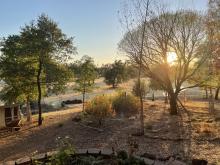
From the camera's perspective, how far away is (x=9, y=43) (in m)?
18.7

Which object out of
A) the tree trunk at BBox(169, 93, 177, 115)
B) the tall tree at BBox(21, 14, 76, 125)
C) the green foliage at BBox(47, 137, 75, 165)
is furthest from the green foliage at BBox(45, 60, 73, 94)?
the green foliage at BBox(47, 137, 75, 165)

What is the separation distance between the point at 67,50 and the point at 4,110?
597 cm

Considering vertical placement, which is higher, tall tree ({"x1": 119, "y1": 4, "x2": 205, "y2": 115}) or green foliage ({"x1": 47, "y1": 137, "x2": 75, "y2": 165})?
tall tree ({"x1": 119, "y1": 4, "x2": 205, "y2": 115})

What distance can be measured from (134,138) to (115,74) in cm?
5468

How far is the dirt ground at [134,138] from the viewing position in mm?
10492

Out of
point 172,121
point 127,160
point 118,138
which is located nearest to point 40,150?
point 118,138

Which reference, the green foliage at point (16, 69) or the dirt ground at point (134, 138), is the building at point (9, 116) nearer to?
the green foliage at point (16, 69)

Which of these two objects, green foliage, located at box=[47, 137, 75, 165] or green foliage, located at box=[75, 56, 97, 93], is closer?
green foliage, located at box=[47, 137, 75, 165]

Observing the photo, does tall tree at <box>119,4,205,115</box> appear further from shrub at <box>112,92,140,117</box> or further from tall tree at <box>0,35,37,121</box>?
tall tree at <box>0,35,37,121</box>

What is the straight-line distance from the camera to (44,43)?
18500mm

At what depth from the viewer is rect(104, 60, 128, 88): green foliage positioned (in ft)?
218

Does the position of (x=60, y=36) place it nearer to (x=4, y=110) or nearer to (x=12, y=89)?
(x=12, y=89)

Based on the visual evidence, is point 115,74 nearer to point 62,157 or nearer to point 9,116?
point 9,116

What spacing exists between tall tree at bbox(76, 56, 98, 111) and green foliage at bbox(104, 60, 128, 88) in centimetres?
3901
